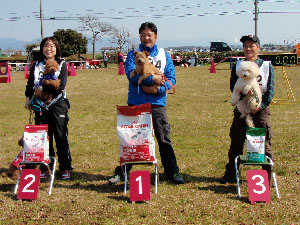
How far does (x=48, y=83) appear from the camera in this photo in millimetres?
4910

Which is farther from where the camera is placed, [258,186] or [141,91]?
[141,91]

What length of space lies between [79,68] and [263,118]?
1302 inches

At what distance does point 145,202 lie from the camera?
439 centimetres

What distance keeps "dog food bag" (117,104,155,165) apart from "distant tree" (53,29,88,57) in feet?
150

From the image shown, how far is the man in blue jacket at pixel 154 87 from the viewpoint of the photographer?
15.1 ft

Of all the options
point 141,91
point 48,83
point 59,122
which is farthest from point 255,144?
point 48,83

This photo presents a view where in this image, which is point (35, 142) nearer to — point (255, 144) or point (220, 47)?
point (255, 144)

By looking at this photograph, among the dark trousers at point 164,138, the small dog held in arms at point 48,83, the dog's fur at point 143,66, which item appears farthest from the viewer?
the small dog held in arms at point 48,83

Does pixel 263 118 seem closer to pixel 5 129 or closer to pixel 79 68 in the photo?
pixel 5 129

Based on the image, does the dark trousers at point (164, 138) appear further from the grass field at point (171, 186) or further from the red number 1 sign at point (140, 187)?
the red number 1 sign at point (140, 187)

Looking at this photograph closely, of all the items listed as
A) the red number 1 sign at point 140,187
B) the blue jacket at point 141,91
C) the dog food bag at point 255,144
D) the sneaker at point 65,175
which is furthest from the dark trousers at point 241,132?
the sneaker at point 65,175

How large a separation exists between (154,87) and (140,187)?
116cm

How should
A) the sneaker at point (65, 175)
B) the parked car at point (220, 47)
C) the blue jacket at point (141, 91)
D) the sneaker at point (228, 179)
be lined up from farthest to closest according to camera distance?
1. the parked car at point (220, 47)
2. the sneaker at point (65, 175)
3. the sneaker at point (228, 179)
4. the blue jacket at point (141, 91)

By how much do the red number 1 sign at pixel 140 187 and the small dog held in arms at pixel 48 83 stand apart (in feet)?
5.00
